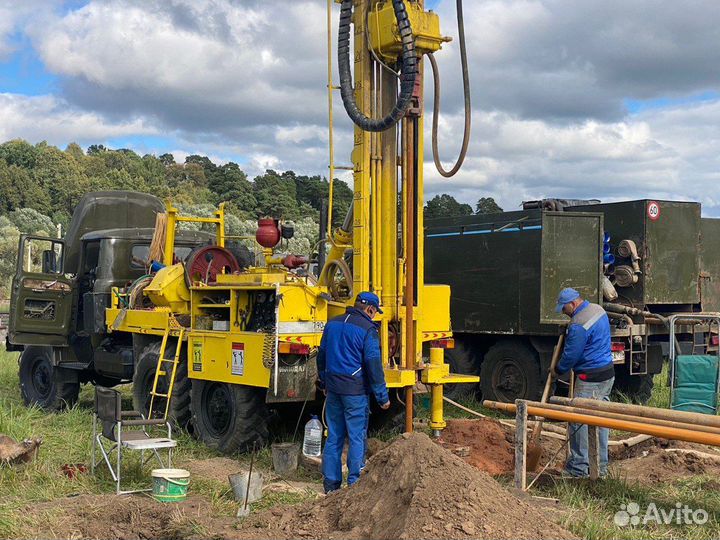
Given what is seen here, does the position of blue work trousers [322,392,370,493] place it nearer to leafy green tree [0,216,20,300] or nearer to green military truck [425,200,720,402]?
green military truck [425,200,720,402]

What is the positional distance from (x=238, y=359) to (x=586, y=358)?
337 cm

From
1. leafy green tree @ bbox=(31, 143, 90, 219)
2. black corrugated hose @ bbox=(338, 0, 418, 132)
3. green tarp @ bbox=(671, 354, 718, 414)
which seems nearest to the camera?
black corrugated hose @ bbox=(338, 0, 418, 132)

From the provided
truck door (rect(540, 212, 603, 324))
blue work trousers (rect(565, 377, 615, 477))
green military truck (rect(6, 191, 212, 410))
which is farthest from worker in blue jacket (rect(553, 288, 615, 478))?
green military truck (rect(6, 191, 212, 410))

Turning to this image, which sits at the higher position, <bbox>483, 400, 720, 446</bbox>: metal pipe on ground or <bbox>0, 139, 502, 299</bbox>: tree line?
<bbox>0, 139, 502, 299</bbox>: tree line

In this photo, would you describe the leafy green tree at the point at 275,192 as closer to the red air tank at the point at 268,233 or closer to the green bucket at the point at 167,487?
the red air tank at the point at 268,233

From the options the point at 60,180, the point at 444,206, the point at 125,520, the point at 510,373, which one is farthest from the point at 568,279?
the point at 60,180

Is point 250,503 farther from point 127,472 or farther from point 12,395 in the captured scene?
point 12,395

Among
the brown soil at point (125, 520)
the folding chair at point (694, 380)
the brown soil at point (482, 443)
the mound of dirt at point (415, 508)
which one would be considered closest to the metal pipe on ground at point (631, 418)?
the brown soil at point (482, 443)

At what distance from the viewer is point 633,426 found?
652 centimetres

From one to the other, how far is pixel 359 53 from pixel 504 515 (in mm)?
5116

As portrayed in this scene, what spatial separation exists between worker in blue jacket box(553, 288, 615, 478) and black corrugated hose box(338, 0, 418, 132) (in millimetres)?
2274

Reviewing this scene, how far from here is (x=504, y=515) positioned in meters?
5.43

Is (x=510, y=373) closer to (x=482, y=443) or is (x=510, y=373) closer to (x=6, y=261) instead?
(x=482, y=443)

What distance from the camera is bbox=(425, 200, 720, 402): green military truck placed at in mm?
12016
